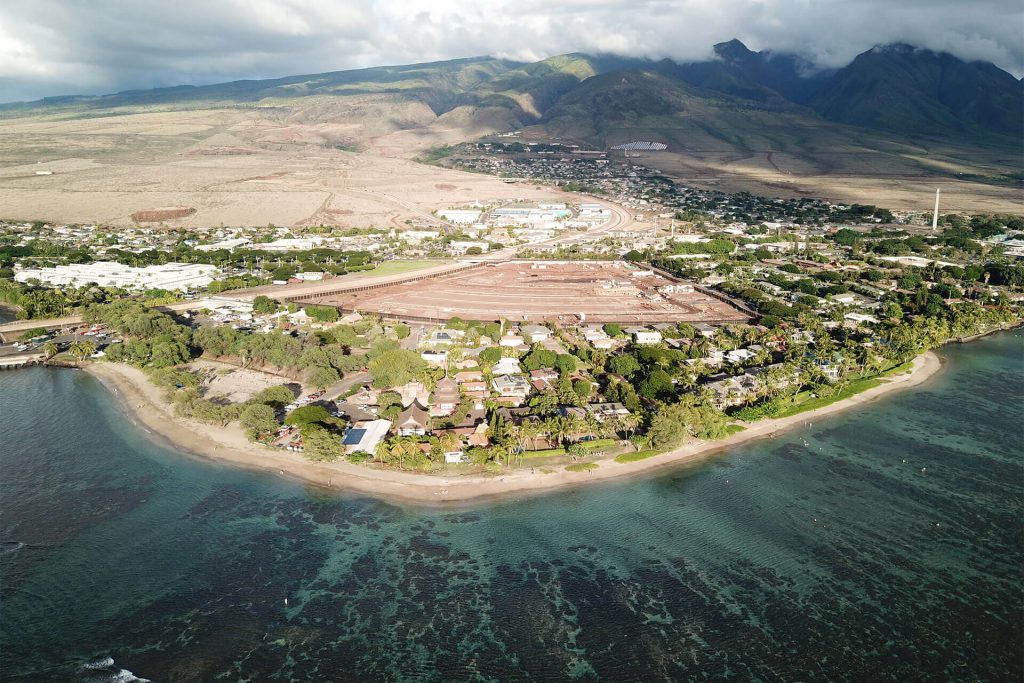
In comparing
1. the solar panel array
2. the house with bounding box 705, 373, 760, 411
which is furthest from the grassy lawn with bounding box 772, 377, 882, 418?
the solar panel array

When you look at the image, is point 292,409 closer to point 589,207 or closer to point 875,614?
point 875,614

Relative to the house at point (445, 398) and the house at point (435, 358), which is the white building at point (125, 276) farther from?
the house at point (445, 398)

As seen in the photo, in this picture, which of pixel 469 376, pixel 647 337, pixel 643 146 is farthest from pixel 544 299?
pixel 643 146

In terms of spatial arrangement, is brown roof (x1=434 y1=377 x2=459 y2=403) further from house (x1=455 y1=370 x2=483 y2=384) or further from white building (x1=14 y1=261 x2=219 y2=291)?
white building (x1=14 y1=261 x2=219 y2=291)

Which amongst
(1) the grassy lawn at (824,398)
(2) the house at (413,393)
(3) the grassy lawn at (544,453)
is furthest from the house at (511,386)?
(1) the grassy lawn at (824,398)

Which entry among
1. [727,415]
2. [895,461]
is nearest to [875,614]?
[895,461]

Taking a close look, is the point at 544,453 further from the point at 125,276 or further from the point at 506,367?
the point at 125,276

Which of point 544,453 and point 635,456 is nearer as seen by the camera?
point 544,453
